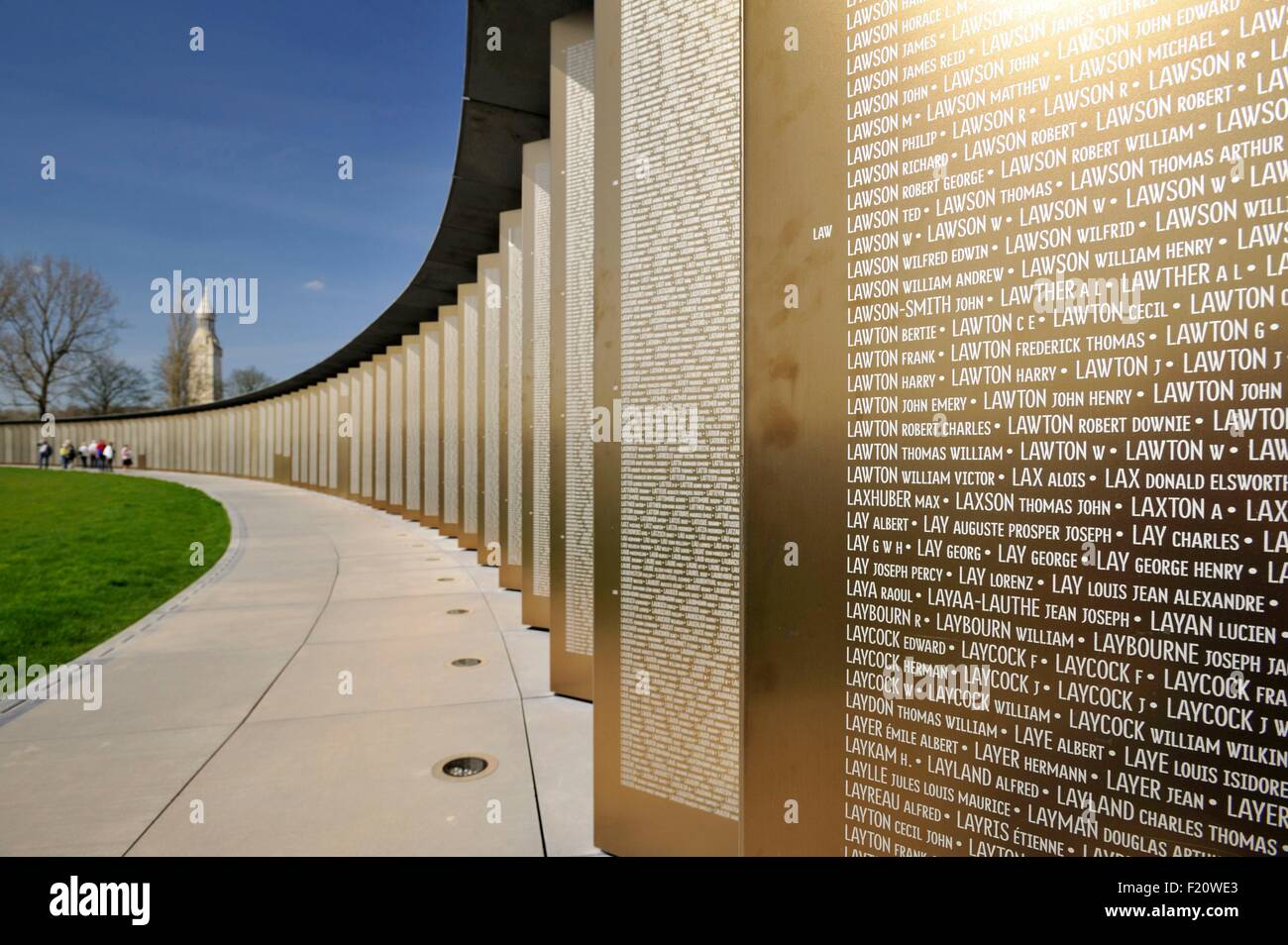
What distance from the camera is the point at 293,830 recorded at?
11.2ft

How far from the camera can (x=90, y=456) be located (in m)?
49.1

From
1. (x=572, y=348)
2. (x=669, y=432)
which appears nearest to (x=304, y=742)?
(x=669, y=432)

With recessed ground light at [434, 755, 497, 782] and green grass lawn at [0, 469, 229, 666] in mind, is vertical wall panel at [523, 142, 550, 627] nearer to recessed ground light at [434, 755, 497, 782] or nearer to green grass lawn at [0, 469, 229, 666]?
recessed ground light at [434, 755, 497, 782]

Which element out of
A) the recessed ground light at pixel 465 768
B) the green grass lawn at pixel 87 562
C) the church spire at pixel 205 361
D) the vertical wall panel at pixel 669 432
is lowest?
the recessed ground light at pixel 465 768

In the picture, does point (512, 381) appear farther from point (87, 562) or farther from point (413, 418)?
point (413, 418)

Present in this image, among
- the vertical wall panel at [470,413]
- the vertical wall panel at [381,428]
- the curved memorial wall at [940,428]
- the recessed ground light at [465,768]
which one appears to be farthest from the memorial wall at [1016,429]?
the vertical wall panel at [381,428]

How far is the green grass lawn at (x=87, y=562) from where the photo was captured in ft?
24.2

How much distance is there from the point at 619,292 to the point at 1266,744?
2.91 metres

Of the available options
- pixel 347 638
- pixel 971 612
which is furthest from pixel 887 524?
pixel 347 638

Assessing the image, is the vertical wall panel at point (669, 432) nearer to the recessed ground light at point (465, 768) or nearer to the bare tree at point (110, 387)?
the recessed ground light at point (465, 768)

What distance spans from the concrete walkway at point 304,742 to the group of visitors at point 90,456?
4975 cm

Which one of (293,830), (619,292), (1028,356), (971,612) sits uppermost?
(619,292)

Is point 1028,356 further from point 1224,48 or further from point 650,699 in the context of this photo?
point 650,699

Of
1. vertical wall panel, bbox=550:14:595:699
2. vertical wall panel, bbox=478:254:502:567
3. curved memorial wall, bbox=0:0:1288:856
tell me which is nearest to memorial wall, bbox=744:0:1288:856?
curved memorial wall, bbox=0:0:1288:856
